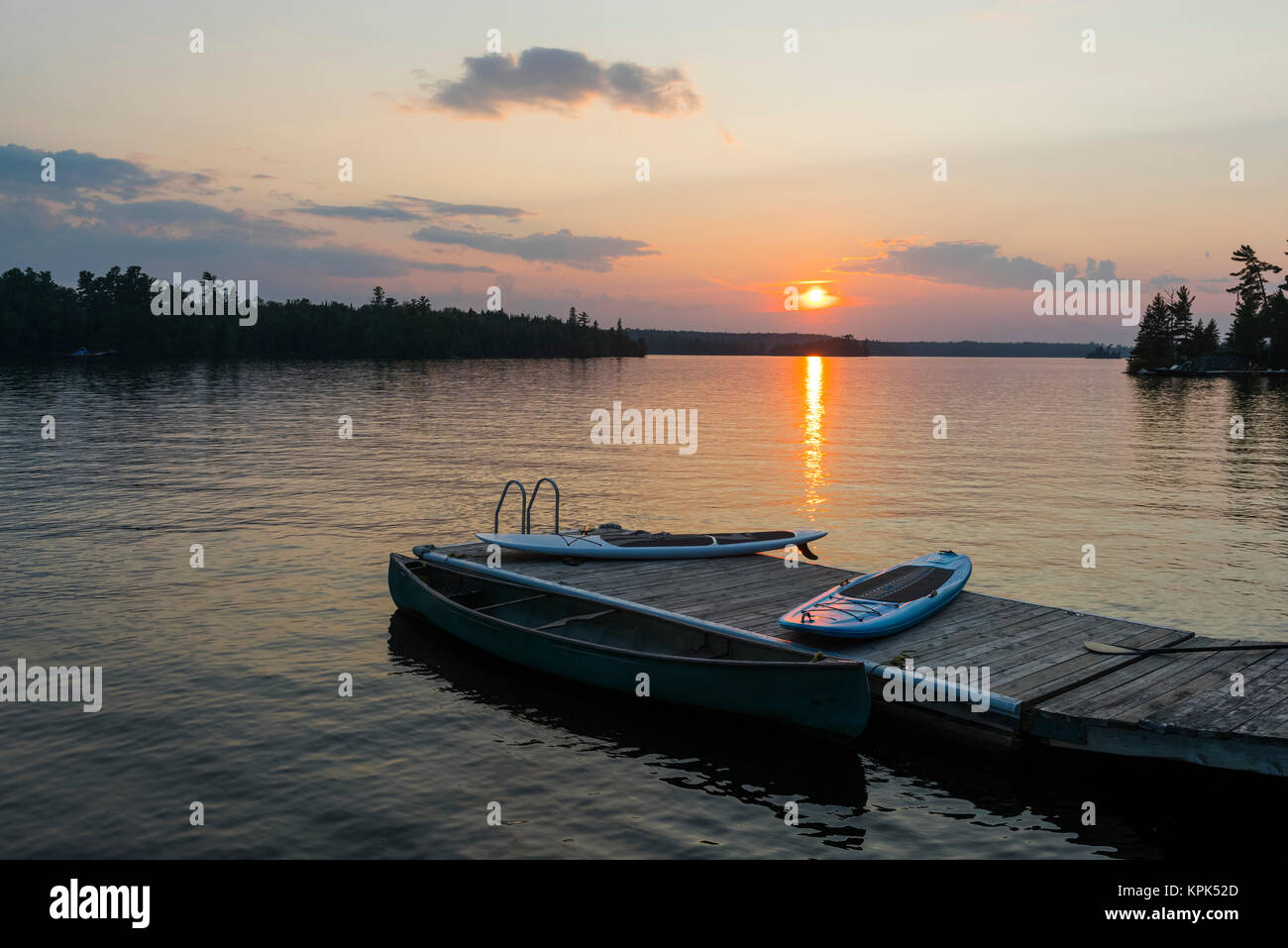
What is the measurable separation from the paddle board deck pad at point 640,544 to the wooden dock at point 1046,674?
143cm

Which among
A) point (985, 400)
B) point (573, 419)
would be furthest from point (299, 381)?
point (985, 400)

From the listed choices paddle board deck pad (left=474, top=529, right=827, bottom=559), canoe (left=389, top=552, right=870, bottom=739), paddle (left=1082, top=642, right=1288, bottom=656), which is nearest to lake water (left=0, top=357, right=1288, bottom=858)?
canoe (left=389, top=552, right=870, bottom=739)

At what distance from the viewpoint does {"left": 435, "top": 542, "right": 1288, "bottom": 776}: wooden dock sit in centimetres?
1123

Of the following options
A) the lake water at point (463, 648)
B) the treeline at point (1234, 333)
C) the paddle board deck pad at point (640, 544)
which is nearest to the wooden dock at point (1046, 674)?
the lake water at point (463, 648)

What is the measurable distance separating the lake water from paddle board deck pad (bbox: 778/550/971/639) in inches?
71.1

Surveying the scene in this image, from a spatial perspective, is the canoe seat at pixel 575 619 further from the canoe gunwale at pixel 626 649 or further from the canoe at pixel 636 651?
the canoe gunwale at pixel 626 649

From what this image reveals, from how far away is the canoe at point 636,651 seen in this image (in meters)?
13.1

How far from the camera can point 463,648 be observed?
18328 millimetres

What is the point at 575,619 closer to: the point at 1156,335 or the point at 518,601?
the point at 518,601

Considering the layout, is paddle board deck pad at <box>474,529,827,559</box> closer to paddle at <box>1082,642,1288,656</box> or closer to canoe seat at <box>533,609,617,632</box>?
canoe seat at <box>533,609,617,632</box>

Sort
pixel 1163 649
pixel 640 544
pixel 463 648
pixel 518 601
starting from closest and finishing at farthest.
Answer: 1. pixel 1163 649
2. pixel 518 601
3. pixel 463 648
4. pixel 640 544

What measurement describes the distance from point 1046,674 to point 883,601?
312 centimetres

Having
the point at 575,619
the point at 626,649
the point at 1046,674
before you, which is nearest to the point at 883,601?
the point at 1046,674
